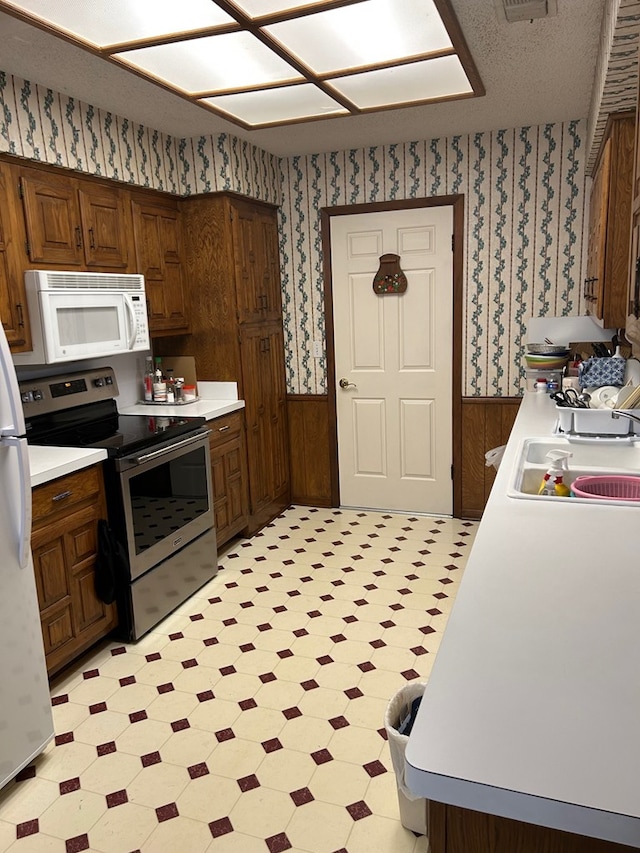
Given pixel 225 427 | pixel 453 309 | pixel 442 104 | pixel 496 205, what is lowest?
pixel 225 427

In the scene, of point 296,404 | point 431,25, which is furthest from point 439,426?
point 431,25

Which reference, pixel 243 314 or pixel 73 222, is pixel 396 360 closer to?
pixel 243 314

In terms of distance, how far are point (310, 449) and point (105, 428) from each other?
72.4 inches

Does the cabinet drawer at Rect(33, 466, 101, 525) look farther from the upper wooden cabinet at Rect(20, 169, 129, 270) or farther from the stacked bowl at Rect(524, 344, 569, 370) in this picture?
the stacked bowl at Rect(524, 344, 569, 370)

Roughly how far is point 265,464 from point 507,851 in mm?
3663

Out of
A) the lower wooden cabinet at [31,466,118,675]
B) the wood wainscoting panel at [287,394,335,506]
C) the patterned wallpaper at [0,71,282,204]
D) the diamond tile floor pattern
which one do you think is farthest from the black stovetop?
the wood wainscoting panel at [287,394,335,506]

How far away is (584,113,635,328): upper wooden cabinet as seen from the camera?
2492mm

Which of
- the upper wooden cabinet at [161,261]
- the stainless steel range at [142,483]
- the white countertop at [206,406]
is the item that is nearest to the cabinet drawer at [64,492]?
the stainless steel range at [142,483]

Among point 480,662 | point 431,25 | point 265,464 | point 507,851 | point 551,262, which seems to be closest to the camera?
point 507,851

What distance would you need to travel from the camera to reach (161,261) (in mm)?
3777

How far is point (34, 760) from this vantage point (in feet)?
7.35

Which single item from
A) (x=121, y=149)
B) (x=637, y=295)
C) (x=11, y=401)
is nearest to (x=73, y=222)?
(x=121, y=149)

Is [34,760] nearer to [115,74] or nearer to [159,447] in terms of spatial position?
[159,447]

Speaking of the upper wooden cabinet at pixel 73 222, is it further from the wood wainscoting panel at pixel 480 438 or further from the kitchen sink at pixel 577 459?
the wood wainscoting panel at pixel 480 438
